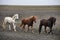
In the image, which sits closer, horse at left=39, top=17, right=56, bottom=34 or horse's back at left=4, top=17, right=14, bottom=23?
horse at left=39, top=17, right=56, bottom=34

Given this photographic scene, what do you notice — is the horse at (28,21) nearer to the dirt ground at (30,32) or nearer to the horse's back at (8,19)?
the dirt ground at (30,32)

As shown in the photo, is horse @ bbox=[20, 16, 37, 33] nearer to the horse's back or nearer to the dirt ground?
the dirt ground

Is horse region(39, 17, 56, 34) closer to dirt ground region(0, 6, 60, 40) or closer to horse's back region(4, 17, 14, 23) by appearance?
dirt ground region(0, 6, 60, 40)

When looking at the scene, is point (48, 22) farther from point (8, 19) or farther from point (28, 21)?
point (8, 19)

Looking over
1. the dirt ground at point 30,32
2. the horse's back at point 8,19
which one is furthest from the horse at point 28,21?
the horse's back at point 8,19

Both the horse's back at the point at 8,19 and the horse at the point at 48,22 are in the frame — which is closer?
the horse at the point at 48,22

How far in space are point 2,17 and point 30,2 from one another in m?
0.51

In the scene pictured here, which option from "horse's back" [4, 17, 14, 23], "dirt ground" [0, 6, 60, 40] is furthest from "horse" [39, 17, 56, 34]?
"horse's back" [4, 17, 14, 23]

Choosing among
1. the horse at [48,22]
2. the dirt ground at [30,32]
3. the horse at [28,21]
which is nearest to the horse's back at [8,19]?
the dirt ground at [30,32]

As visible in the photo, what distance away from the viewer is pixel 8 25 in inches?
80.0

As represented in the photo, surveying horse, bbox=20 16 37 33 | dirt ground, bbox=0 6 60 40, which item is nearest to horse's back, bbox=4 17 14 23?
dirt ground, bbox=0 6 60 40

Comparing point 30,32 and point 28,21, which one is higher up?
point 28,21

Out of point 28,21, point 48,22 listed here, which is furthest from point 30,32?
point 48,22

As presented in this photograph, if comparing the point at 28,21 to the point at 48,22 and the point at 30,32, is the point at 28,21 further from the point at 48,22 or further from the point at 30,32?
the point at 48,22
